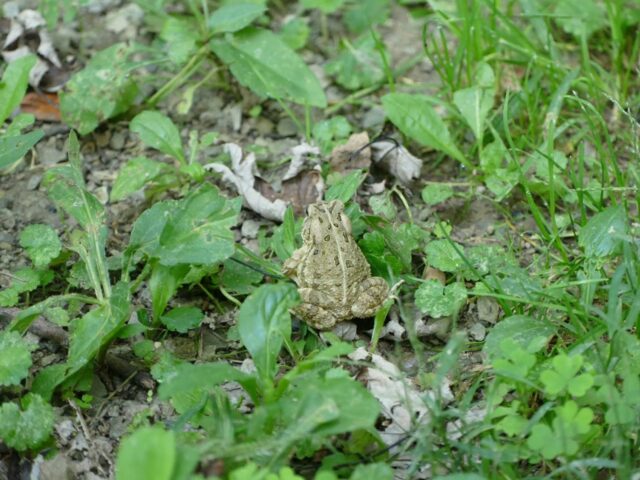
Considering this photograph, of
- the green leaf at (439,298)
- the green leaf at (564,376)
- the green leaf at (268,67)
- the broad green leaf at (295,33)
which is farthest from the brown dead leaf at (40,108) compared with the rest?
the green leaf at (564,376)

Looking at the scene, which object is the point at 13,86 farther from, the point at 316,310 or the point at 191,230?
the point at 316,310

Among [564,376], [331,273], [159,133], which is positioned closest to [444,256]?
[331,273]

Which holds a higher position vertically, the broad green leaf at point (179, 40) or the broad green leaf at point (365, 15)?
the broad green leaf at point (179, 40)

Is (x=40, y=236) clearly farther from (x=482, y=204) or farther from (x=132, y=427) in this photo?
(x=482, y=204)

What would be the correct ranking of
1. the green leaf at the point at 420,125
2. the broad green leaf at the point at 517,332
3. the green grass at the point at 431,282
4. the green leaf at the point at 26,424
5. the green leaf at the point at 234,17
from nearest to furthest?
the green grass at the point at 431,282, the green leaf at the point at 26,424, the broad green leaf at the point at 517,332, the green leaf at the point at 420,125, the green leaf at the point at 234,17

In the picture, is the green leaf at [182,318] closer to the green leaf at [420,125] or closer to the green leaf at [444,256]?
the green leaf at [444,256]

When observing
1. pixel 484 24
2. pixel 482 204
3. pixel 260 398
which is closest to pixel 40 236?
pixel 260 398
